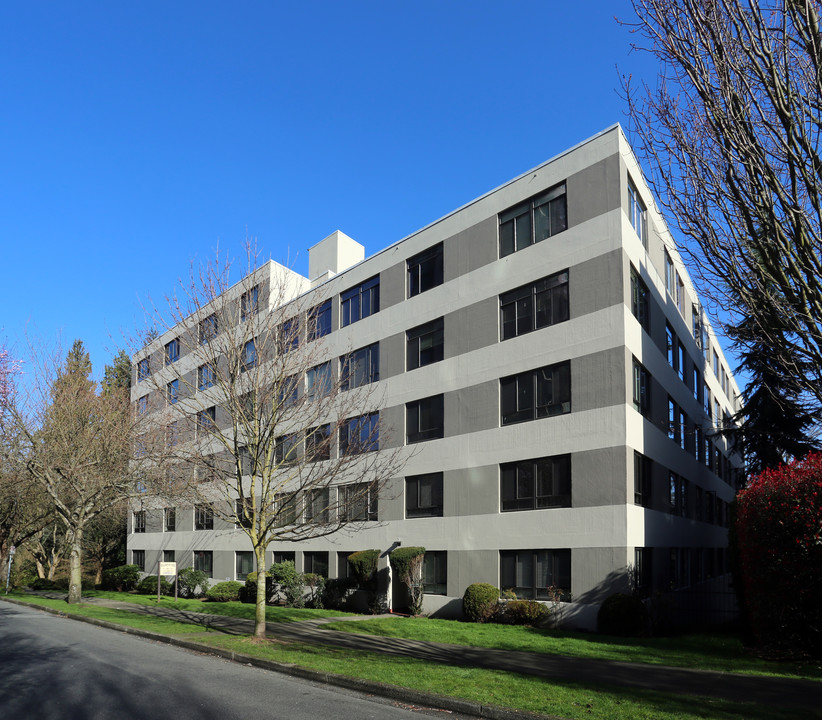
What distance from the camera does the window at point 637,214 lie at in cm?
2303

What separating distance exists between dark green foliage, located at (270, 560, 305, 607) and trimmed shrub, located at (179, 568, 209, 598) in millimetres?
7865

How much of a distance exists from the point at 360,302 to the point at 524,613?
1577 cm

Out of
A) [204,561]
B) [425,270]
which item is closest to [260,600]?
[425,270]

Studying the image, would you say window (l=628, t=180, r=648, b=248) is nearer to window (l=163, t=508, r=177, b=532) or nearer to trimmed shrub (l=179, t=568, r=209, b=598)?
trimmed shrub (l=179, t=568, r=209, b=598)

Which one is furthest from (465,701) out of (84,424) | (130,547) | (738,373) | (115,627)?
(130,547)

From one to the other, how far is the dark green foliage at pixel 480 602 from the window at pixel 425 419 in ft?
19.5

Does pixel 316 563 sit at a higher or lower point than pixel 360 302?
lower

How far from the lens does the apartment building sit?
68.5 ft

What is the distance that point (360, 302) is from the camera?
31406 millimetres

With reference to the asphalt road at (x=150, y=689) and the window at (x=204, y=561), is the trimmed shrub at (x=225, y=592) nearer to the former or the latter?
the window at (x=204, y=561)

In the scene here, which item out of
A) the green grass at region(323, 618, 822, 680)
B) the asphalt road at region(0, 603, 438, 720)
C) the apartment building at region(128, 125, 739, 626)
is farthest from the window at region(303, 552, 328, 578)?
the asphalt road at region(0, 603, 438, 720)

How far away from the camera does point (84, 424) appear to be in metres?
31.6

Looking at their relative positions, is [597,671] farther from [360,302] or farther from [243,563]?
[243,563]

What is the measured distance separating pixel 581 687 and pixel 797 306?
6565mm
